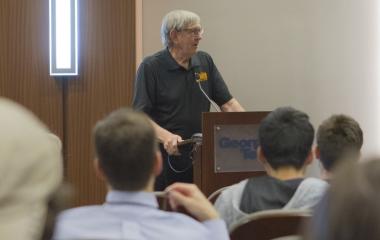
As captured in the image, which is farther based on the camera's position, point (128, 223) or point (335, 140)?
point (335, 140)

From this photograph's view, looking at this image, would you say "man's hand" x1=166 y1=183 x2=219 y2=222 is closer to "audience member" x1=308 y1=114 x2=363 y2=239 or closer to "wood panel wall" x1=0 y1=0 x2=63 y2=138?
"audience member" x1=308 y1=114 x2=363 y2=239

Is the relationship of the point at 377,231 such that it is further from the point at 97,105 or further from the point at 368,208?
the point at 97,105

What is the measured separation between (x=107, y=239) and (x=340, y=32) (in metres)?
3.62

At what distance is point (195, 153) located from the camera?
3.11 metres

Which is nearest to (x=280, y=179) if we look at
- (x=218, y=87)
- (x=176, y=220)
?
(x=176, y=220)

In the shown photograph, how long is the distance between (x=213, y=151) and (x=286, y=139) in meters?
0.97

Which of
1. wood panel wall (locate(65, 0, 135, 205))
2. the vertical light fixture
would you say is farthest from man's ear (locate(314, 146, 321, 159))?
the vertical light fixture

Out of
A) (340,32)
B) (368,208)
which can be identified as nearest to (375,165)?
(368,208)

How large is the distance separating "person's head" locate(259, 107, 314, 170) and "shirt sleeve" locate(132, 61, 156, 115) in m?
Answer: 1.60

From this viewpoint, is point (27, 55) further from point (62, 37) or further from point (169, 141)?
→ point (169, 141)

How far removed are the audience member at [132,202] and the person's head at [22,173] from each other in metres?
0.43

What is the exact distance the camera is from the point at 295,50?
453 cm

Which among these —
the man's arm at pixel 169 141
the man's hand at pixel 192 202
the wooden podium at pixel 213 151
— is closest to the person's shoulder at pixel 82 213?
the man's hand at pixel 192 202

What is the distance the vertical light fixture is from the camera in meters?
4.38
